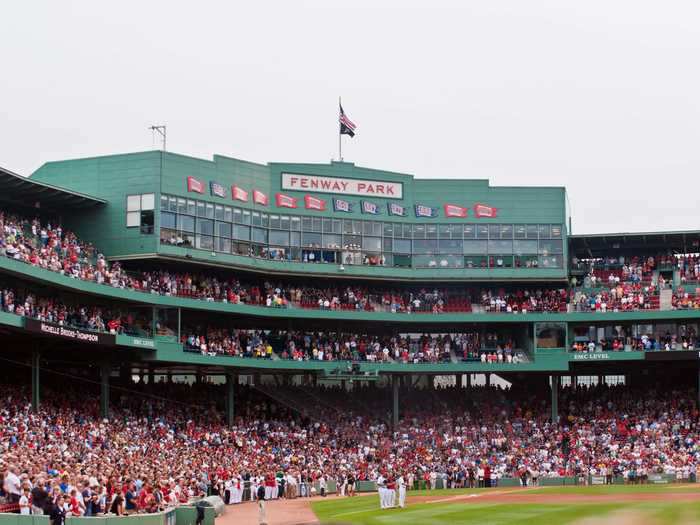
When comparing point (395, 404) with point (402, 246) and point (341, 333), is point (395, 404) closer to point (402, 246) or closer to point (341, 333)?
point (341, 333)

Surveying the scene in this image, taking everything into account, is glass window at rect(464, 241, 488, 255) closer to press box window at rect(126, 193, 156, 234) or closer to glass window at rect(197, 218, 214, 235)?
glass window at rect(197, 218, 214, 235)

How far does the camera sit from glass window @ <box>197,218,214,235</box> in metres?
63.7

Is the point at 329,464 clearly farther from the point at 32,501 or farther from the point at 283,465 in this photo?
the point at 32,501

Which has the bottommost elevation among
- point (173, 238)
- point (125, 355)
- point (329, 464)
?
point (329, 464)

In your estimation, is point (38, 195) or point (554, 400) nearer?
point (38, 195)

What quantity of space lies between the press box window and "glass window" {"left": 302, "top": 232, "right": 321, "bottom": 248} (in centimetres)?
991

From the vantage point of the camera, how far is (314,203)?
68062 millimetres

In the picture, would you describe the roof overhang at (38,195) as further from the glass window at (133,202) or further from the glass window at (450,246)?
the glass window at (450,246)

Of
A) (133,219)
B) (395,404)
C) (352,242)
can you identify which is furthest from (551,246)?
(133,219)

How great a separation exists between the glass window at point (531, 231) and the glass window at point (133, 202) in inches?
925

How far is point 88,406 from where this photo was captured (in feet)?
180

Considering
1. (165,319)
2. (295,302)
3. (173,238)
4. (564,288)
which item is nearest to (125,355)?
(165,319)

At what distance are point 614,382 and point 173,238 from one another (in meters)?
28.3

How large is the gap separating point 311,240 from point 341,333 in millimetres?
6094
